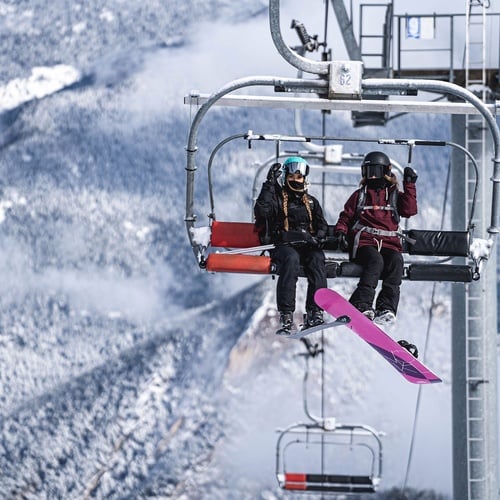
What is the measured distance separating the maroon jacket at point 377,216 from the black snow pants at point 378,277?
6 cm

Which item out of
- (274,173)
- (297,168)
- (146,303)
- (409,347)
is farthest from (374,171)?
(146,303)

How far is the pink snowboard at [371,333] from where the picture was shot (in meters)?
5.94

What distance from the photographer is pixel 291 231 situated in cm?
646

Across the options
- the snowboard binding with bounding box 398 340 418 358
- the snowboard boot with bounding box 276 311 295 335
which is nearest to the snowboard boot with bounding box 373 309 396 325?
the snowboard binding with bounding box 398 340 418 358

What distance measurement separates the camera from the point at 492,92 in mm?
10031

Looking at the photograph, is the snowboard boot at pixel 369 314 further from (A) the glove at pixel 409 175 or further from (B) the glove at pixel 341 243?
(A) the glove at pixel 409 175

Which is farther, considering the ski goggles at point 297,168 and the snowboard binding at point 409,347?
the ski goggles at point 297,168

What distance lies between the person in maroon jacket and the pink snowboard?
0.29 m

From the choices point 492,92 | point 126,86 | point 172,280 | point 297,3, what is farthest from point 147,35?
point 492,92

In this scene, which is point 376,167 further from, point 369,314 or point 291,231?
point 369,314

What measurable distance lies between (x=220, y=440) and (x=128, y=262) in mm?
5884


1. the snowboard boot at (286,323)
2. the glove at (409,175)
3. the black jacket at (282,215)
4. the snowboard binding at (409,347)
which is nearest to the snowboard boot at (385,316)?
the snowboard binding at (409,347)

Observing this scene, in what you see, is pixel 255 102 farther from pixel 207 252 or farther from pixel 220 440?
pixel 220 440

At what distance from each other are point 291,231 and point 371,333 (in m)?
0.81
